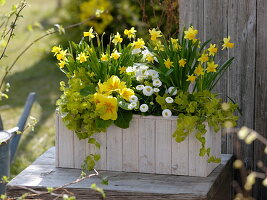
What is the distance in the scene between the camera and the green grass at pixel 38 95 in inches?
209

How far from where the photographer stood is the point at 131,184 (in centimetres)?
265

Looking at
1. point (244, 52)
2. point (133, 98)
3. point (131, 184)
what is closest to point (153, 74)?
point (133, 98)

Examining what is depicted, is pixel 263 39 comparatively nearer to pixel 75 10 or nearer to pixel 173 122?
pixel 173 122

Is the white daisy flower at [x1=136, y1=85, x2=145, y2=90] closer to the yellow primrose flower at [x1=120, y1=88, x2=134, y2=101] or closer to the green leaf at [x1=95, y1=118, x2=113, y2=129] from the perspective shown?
the yellow primrose flower at [x1=120, y1=88, x2=134, y2=101]

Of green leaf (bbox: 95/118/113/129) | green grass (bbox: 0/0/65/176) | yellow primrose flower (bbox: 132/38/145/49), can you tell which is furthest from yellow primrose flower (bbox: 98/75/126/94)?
green grass (bbox: 0/0/65/176)

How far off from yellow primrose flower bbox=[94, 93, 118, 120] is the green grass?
135cm

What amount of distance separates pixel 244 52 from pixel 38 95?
13.4ft

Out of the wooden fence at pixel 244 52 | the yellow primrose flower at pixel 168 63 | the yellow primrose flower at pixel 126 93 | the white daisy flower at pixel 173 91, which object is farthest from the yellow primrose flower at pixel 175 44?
the wooden fence at pixel 244 52

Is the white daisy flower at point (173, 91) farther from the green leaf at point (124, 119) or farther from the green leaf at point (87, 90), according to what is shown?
the green leaf at point (87, 90)

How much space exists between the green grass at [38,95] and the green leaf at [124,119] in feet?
4.50

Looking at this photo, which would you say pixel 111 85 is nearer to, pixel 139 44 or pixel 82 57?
pixel 82 57

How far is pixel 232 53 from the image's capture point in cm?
333

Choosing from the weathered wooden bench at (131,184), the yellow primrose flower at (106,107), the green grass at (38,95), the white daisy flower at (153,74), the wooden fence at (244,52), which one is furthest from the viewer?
the green grass at (38,95)

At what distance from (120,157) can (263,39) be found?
1033mm
